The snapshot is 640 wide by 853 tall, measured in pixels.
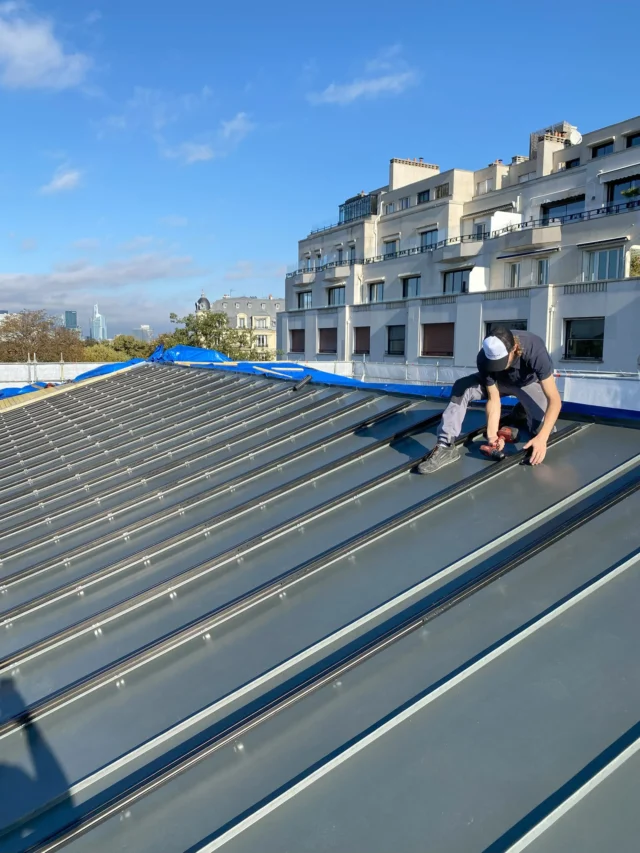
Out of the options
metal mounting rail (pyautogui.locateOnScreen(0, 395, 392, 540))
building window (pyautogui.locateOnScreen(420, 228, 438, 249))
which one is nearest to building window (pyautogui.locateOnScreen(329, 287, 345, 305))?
building window (pyautogui.locateOnScreen(420, 228, 438, 249))

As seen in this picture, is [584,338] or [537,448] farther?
[584,338]

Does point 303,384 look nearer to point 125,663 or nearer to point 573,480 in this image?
point 573,480

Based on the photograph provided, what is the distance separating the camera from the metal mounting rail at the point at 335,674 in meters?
2.25

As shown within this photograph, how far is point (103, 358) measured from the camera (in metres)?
56.8

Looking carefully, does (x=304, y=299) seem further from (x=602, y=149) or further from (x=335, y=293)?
(x=602, y=149)

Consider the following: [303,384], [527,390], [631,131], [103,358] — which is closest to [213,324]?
[103,358]

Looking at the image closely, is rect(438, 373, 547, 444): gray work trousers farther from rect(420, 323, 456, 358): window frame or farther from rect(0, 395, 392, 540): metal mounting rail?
rect(420, 323, 456, 358): window frame

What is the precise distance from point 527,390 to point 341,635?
293 centimetres

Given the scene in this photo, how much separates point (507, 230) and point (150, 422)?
35.2 m

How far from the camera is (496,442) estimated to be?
498 cm

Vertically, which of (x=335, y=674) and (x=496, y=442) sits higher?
(x=496, y=442)

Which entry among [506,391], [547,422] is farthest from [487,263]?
[547,422]

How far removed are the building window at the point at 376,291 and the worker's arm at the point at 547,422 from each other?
4312cm

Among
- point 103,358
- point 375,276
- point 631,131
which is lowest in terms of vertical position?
point 103,358
